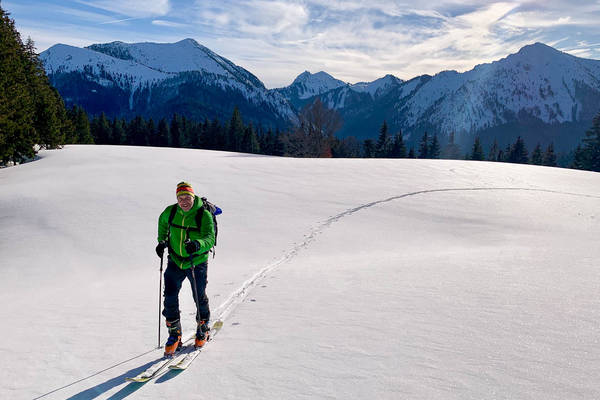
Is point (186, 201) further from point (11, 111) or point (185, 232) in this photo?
point (11, 111)

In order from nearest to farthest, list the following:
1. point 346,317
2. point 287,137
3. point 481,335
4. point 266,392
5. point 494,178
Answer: point 266,392 < point 481,335 < point 346,317 < point 494,178 < point 287,137

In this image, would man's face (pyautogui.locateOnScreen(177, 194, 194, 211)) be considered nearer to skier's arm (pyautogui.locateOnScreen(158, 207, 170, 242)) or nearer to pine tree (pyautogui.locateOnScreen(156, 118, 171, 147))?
skier's arm (pyautogui.locateOnScreen(158, 207, 170, 242))

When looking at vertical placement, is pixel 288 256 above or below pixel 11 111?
below

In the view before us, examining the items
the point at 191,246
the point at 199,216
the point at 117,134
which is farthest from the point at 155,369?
the point at 117,134

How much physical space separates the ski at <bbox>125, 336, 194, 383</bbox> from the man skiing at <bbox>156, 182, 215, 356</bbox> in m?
0.14

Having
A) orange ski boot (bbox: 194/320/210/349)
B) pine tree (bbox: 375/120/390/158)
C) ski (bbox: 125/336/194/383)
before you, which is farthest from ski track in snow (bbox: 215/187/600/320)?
pine tree (bbox: 375/120/390/158)

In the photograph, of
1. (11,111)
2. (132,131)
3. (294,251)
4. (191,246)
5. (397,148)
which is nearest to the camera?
(191,246)

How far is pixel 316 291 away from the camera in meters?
7.08

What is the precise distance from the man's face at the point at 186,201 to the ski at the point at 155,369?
205cm

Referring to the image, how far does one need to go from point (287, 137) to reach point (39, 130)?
30553 mm

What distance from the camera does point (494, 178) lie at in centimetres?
2048

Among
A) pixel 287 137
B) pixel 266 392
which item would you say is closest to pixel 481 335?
pixel 266 392

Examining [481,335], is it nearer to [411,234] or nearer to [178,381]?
[178,381]

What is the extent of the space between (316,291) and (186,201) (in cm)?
348
